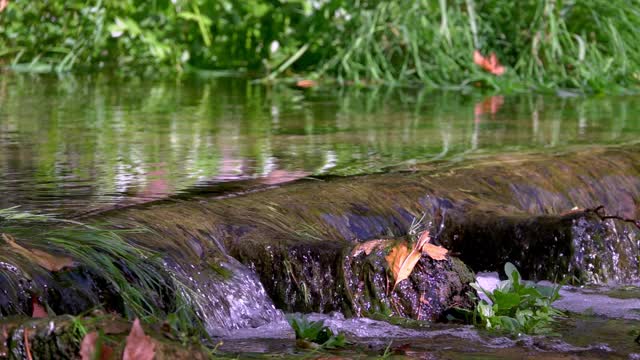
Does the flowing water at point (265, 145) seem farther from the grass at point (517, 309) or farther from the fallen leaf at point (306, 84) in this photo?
the fallen leaf at point (306, 84)

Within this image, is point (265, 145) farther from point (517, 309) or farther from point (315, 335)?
point (315, 335)

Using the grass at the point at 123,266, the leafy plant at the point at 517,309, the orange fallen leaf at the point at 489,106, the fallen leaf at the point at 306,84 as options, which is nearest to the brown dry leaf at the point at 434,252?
the leafy plant at the point at 517,309

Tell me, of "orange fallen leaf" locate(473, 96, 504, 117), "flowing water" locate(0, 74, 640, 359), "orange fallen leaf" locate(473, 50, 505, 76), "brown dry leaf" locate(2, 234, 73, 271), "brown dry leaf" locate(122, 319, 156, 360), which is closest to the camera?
"brown dry leaf" locate(122, 319, 156, 360)

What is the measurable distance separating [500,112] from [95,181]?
346 cm

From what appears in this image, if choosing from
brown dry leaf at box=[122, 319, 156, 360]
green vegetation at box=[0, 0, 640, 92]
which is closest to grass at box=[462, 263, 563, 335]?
brown dry leaf at box=[122, 319, 156, 360]

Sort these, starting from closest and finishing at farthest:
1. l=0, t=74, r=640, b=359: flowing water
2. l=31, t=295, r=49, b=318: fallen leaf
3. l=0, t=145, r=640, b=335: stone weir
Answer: l=31, t=295, r=49, b=318: fallen leaf
l=0, t=74, r=640, b=359: flowing water
l=0, t=145, r=640, b=335: stone weir

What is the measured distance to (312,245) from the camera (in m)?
3.71

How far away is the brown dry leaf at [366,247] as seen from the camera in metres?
3.66

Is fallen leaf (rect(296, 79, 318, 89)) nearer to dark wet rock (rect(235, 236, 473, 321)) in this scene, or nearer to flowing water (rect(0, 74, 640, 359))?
flowing water (rect(0, 74, 640, 359))

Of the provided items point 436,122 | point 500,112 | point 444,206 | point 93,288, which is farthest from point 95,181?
point 500,112

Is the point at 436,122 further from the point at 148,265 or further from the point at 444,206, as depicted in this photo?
the point at 148,265

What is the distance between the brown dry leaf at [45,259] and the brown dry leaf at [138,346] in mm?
761

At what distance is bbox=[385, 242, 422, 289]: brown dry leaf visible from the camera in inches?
142

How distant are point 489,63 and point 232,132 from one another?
138 inches
